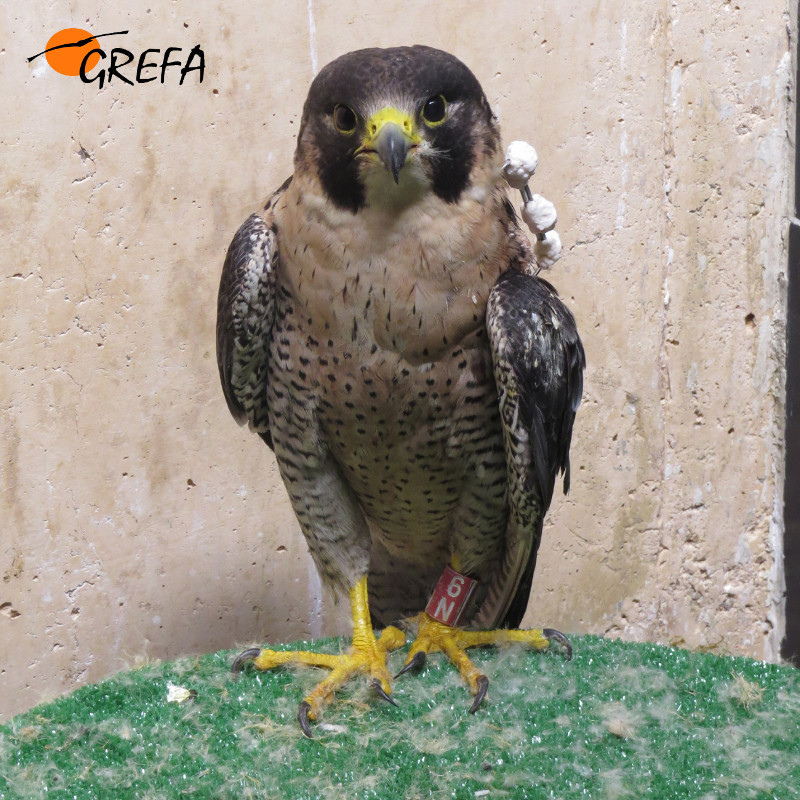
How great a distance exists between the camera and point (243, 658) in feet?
7.26

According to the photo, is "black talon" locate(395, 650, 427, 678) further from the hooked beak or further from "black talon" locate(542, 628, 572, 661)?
the hooked beak

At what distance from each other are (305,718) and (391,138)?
3.79ft

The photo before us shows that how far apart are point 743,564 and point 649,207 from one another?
4.15 ft

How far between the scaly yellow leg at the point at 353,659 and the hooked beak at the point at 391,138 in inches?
40.8

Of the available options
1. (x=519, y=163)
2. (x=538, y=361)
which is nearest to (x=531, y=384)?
(x=538, y=361)

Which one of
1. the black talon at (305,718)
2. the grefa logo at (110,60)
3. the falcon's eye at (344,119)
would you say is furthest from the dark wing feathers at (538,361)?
the grefa logo at (110,60)

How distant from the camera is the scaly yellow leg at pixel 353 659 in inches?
81.7

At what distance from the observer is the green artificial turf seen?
1748mm

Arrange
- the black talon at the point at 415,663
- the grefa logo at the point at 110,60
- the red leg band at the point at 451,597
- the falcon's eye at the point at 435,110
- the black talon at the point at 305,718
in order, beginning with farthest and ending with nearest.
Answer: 1. the grefa logo at the point at 110,60
2. the red leg band at the point at 451,597
3. the black talon at the point at 415,663
4. the black talon at the point at 305,718
5. the falcon's eye at the point at 435,110

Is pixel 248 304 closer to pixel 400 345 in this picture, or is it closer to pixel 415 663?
pixel 400 345

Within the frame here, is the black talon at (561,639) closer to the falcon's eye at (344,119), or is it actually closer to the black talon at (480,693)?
Result: the black talon at (480,693)

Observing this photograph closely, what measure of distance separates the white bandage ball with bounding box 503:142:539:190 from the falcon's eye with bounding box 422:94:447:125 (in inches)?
5.7

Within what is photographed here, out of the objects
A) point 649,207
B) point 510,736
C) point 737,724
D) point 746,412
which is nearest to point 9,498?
point 510,736

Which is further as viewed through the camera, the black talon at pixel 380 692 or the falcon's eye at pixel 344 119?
the black talon at pixel 380 692
